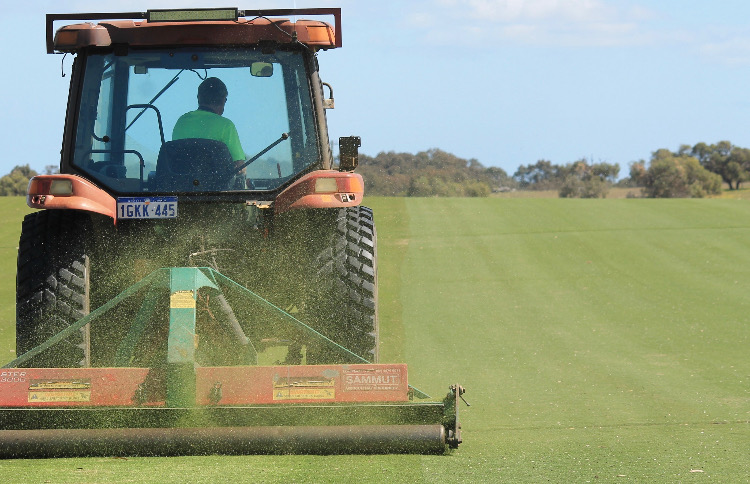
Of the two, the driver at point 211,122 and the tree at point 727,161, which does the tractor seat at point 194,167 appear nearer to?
the driver at point 211,122

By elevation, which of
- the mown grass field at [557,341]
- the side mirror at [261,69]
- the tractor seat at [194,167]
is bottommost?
the mown grass field at [557,341]

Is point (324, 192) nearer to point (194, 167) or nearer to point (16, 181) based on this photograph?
point (194, 167)

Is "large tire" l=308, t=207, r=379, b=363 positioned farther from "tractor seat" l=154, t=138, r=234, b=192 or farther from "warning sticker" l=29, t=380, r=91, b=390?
"warning sticker" l=29, t=380, r=91, b=390

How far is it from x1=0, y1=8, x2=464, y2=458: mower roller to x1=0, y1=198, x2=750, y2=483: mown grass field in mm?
190

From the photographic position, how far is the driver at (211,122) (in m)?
6.23

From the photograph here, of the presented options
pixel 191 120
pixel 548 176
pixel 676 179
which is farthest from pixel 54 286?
pixel 548 176

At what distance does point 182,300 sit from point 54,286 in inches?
42.1

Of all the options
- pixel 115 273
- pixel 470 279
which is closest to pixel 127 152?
pixel 115 273

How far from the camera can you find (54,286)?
5746mm

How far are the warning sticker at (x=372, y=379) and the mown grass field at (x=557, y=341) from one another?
0.35 m

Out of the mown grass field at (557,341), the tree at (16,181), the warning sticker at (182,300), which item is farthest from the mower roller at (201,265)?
the tree at (16,181)

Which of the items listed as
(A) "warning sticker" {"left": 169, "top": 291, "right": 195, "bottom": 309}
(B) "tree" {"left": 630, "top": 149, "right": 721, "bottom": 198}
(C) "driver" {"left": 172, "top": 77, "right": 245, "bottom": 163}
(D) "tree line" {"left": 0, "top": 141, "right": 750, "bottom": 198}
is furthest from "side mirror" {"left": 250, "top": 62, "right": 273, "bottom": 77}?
(B) "tree" {"left": 630, "top": 149, "right": 721, "bottom": 198}

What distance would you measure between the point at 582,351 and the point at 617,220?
38.5ft

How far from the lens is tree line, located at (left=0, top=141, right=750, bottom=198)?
33906mm
